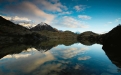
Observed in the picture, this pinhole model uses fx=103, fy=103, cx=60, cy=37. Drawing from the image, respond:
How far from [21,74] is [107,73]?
15060 millimetres

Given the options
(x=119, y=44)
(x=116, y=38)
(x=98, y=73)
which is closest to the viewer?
(x=98, y=73)

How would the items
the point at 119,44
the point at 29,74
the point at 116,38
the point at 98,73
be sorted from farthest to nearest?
the point at 116,38 < the point at 119,44 < the point at 98,73 < the point at 29,74

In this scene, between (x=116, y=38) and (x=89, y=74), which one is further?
(x=116, y=38)

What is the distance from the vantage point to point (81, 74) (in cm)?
1741

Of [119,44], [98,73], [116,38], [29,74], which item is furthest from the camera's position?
[116,38]

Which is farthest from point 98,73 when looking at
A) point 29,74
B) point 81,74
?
point 29,74

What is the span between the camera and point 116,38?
217 feet

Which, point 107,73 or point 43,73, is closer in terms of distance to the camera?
point 43,73

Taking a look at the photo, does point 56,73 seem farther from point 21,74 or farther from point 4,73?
point 4,73

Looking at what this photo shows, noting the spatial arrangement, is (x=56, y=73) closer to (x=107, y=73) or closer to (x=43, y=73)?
(x=43, y=73)

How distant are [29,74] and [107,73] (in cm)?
1374

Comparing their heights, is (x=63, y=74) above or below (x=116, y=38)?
below

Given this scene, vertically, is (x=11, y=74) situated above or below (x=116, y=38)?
below

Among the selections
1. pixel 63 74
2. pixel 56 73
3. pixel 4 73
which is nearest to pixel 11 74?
pixel 4 73
